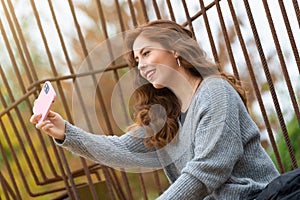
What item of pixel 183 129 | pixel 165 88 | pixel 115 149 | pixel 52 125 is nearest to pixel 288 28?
pixel 165 88

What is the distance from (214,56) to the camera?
3.41 meters

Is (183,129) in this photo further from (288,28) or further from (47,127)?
(288,28)

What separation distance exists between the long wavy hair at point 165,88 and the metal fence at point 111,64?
64cm

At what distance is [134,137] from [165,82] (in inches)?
11.0

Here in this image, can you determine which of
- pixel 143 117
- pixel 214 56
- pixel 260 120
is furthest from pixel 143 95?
pixel 260 120

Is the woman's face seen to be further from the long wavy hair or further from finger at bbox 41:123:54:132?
finger at bbox 41:123:54:132

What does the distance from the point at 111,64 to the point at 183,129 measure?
108 cm

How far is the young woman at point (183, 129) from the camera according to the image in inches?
96.7

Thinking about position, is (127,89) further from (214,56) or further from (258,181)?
(258,181)

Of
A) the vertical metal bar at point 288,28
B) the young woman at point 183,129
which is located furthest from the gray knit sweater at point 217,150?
the vertical metal bar at point 288,28

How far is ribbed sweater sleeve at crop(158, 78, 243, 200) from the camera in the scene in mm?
2434

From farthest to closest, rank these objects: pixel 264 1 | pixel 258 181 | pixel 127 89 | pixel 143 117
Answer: pixel 127 89 → pixel 264 1 → pixel 143 117 → pixel 258 181

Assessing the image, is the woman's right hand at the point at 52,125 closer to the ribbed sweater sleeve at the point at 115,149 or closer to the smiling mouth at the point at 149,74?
the ribbed sweater sleeve at the point at 115,149

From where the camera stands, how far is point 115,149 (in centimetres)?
281
